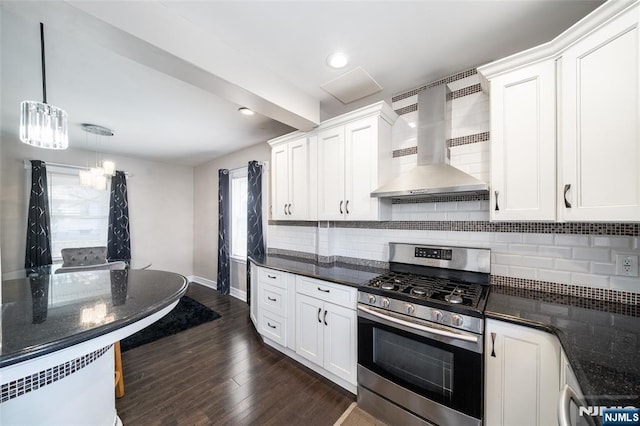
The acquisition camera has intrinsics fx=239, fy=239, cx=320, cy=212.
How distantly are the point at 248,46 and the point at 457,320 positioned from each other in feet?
7.49

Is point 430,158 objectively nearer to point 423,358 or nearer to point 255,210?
point 423,358

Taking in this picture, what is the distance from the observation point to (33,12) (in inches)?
45.8

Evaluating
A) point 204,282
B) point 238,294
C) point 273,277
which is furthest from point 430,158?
point 204,282

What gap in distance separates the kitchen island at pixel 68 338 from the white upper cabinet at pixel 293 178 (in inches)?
57.8

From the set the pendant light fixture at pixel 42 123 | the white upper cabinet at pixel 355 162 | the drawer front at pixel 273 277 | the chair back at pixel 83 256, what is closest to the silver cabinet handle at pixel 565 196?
the white upper cabinet at pixel 355 162

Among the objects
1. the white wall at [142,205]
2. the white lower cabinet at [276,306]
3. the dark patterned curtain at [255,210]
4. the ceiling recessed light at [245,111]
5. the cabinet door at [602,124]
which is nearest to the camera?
the cabinet door at [602,124]

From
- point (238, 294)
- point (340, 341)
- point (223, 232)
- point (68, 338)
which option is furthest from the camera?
point (223, 232)

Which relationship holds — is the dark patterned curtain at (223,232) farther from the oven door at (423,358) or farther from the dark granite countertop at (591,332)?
the dark granite countertop at (591,332)

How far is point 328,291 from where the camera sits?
2.04 metres

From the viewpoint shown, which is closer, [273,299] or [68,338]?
[68,338]

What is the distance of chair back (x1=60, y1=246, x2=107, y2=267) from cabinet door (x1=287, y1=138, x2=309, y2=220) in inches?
106

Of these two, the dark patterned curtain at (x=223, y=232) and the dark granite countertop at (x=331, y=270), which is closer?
the dark granite countertop at (x=331, y=270)

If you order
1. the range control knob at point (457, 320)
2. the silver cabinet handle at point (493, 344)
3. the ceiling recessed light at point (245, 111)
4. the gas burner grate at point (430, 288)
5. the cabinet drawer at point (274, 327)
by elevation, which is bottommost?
the cabinet drawer at point (274, 327)

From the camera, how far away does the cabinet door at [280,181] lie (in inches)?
116
